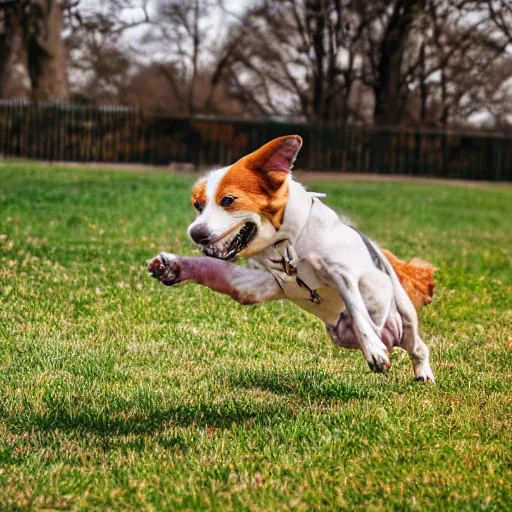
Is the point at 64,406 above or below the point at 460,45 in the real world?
below

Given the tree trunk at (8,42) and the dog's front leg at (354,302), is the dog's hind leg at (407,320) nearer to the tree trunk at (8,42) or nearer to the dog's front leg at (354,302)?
the dog's front leg at (354,302)

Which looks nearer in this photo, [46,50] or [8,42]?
[46,50]

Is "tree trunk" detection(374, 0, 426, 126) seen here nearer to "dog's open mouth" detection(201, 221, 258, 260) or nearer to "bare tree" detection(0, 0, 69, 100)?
"bare tree" detection(0, 0, 69, 100)

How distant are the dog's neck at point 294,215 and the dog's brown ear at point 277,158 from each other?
15 centimetres

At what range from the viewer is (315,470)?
3613 mm

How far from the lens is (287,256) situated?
158 inches


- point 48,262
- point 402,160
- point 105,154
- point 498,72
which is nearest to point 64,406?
point 48,262

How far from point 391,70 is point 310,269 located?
30683 millimetres

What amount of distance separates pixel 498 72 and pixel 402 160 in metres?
8.81

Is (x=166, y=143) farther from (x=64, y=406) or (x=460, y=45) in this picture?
(x=64, y=406)

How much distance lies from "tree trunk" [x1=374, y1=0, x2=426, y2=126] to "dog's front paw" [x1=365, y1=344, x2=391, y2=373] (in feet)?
95.2

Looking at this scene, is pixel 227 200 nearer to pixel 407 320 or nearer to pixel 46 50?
pixel 407 320

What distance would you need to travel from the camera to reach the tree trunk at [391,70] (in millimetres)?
31656

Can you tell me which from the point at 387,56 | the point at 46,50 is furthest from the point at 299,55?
the point at 46,50
